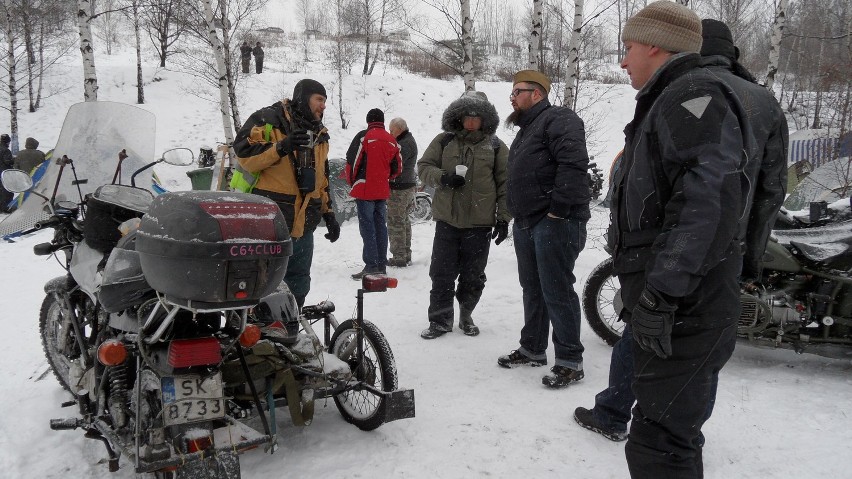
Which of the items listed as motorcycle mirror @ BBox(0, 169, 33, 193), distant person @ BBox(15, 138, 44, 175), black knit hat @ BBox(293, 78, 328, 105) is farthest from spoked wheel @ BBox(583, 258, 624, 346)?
distant person @ BBox(15, 138, 44, 175)

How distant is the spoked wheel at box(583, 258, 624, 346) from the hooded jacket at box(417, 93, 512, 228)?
855mm

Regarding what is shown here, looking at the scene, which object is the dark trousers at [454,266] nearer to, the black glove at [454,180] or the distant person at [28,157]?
the black glove at [454,180]

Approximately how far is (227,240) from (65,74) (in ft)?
85.0

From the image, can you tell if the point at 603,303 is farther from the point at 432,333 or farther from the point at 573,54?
the point at 573,54

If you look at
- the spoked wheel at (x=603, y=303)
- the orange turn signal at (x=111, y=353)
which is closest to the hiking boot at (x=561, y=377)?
the spoked wheel at (x=603, y=303)

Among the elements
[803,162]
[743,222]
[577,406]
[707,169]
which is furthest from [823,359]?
[803,162]

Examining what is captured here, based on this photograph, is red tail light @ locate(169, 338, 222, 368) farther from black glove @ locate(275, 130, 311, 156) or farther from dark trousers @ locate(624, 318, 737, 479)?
black glove @ locate(275, 130, 311, 156)

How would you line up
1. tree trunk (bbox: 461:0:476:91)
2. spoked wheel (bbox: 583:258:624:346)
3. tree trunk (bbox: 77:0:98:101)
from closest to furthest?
1. spoked wheel (bbox: 583:258:624:346)
2. tree trunk (bbox: 461:0:476:91)
3. tree trunk (bbox: 77:0:98:101)

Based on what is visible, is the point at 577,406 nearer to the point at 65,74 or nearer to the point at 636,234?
the point at 636,234

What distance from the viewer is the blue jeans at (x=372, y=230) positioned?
6707 millimetres

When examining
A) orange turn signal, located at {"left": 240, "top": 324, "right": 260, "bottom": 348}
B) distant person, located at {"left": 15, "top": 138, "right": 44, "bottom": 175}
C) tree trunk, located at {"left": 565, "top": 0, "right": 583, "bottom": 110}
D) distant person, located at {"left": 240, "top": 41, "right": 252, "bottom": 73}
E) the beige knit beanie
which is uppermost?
distant person, located at {"left": 240, "top": 41, "right": 252, "bottom": 73}

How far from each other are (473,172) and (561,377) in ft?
5.89

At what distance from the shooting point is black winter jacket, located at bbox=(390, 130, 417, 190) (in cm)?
744

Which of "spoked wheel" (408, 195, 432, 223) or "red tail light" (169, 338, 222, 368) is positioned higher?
"red tail light" (169, 338, 222, 368)
